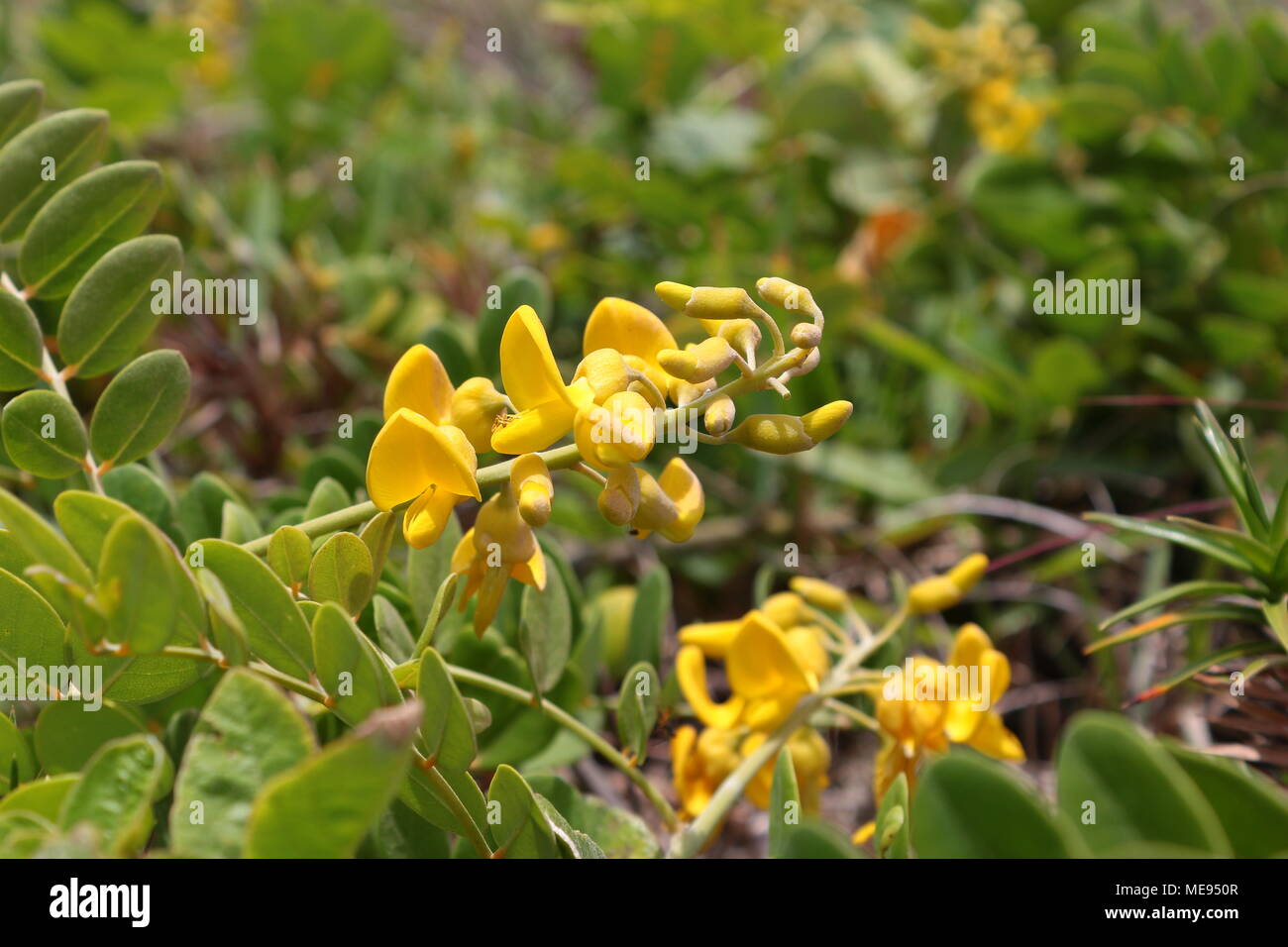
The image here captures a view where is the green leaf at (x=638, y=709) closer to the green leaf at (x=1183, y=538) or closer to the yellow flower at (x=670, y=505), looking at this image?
the yellow flower at (x=670, y=505)

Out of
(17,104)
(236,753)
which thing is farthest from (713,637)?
(17,104)

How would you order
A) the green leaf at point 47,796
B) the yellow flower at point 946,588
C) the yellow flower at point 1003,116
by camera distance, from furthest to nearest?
1. the yellow flower at point 1003,116
2. the yellow flower at point 946,588
3. the green leaf at point 47,796

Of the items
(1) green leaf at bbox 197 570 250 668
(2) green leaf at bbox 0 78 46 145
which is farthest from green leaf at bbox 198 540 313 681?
(2) green leaf at bbox 0 78 46 145

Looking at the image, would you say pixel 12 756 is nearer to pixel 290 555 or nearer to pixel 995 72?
pixel 290 555

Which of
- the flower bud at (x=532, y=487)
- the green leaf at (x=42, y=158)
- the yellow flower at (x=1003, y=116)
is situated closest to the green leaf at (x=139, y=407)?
the green leaf at (x=42, y=158)

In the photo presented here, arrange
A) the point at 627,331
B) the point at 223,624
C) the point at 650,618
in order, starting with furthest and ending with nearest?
the point at 650,618 < the point at 627,331 < the point at 223,624

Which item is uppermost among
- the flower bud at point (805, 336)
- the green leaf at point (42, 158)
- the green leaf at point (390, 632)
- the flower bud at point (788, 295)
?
the green leaf at point (42, 158)
